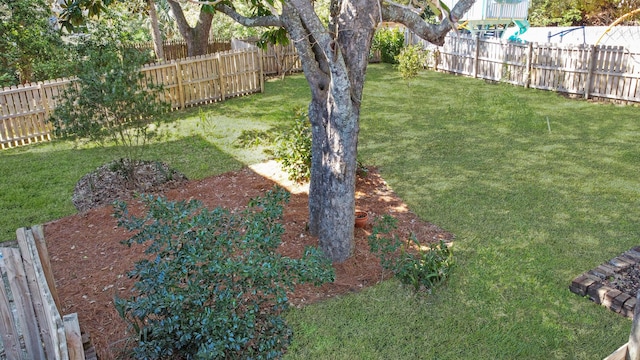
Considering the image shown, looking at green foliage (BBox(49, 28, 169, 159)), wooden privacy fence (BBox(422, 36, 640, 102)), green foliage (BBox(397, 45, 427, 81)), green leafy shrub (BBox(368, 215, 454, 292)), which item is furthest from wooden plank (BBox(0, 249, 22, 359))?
wooden privacy fence (BBox(422, 36, 640, 102))

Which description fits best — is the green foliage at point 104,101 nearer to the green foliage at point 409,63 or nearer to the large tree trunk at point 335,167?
the large tree trunk at point 335,167

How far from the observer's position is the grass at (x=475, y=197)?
16.4ft

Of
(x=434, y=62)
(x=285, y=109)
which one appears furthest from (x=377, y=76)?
(x=285, y=109)

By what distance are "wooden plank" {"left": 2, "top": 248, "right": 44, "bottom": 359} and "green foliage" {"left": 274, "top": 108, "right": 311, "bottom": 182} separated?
521 cm

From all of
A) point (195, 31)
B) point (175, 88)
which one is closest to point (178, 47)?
point (195, 31)

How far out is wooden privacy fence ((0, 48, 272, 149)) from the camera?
1167 centimetres

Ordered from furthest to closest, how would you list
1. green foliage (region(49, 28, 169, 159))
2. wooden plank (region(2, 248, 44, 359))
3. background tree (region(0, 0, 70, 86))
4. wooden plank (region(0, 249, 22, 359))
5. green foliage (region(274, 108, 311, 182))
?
background tree (region(0, 0, 70, 86)), green foliage (region(274, 108, 311, 182)), green foliage (region(49, 28, 169, 159)), wooden plank (region(0, 249, 22, 359)), wooden plank (region(2, 248, 44, 359))

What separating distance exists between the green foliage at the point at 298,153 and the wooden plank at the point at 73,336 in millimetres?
5982

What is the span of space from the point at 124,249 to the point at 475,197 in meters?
5.44

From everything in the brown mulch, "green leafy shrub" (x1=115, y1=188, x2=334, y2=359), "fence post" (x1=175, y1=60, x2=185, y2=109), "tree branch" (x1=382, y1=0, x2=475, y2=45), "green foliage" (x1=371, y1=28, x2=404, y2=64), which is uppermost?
"tree branch" (x1=382, y1=0, x2=475, y2=45)

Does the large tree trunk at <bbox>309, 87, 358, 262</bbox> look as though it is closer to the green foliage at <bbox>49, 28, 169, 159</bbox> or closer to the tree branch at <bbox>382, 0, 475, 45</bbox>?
the tree branch at <bbox>382, 0, 475, 45</bbox>

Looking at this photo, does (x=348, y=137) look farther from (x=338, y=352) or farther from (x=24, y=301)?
(x=24, y=301)

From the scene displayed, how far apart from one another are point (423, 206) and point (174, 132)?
706 cm

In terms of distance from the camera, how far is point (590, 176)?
8.98 metres
